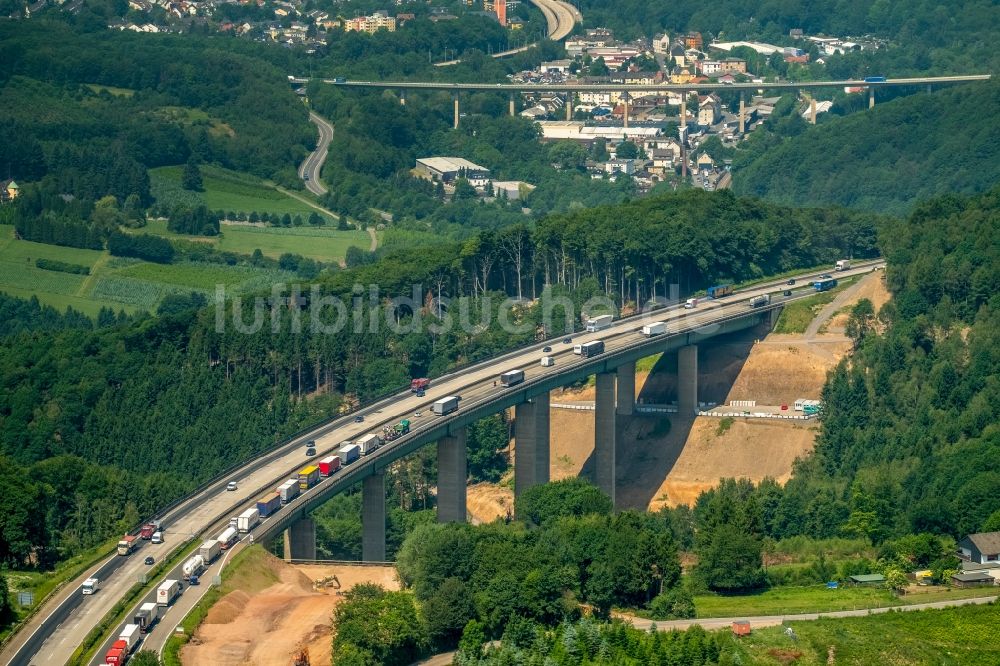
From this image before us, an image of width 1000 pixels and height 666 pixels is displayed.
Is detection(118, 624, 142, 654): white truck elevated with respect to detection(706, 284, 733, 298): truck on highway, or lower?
lower

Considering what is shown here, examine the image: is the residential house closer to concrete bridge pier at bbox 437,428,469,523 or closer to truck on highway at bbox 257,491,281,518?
concrete bridge pier at bbox 437,428,469,523

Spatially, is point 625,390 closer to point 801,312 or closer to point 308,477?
point 801,312

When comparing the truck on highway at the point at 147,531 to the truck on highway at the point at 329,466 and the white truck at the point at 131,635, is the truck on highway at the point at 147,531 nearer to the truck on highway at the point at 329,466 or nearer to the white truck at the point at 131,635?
the truck on highway at the point at 329,466

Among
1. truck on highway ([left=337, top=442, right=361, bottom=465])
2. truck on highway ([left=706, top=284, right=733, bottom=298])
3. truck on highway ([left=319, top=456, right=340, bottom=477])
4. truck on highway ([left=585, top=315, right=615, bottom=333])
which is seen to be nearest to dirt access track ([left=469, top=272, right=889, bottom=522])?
truck on highway ([left=585, top=315, right=615, bottom=333])

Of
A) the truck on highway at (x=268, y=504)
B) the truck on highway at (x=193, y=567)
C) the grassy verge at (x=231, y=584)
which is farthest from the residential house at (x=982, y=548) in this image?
the truck on highway at (x=193, y=567)

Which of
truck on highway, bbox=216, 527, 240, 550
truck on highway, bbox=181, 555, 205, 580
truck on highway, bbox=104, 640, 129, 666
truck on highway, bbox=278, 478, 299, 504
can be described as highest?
truck on highway, bbox=278, 478, 299, 504

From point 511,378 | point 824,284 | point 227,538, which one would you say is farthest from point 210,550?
point 824,284
